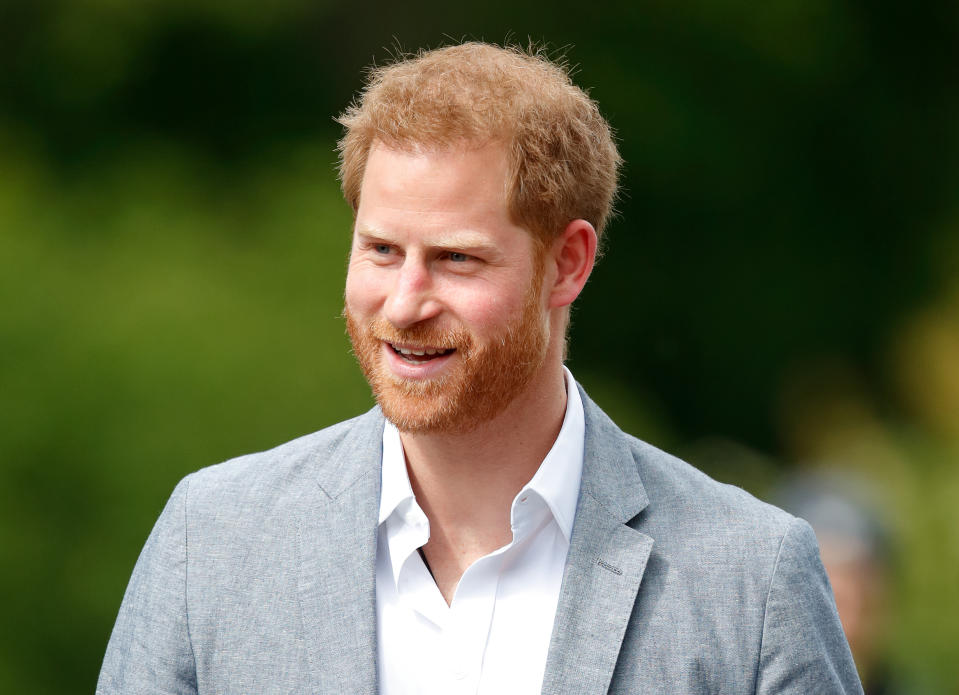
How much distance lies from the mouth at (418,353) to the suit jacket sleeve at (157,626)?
1.61ft

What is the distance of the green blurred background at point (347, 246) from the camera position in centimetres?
546

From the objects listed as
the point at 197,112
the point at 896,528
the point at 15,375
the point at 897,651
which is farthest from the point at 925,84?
the point at 15,375

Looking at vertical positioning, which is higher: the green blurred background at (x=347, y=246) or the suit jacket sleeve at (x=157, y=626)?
the green blurred background at (x=347, y=246)

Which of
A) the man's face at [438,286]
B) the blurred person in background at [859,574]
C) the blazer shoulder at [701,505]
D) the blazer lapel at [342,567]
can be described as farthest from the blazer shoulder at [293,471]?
Result: the blurred person in background at [859,574]

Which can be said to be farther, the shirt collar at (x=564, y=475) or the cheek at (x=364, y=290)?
the shirt collar at (x=564, y=475)

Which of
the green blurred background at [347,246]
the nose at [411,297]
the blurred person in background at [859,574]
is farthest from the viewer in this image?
the green blurred background at [347,246]

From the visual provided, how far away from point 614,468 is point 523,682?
42 centimetres

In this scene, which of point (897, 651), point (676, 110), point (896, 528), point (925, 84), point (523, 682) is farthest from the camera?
point (925, 84)

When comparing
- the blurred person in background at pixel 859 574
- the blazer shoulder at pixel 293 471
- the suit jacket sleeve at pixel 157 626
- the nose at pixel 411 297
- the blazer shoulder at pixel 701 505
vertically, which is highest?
the nose at pixel 411 297

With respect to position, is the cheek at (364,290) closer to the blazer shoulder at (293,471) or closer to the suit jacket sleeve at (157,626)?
the blazer shoulder at (293,471)

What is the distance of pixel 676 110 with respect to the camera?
6.48 m

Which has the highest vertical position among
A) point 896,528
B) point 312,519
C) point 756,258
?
point 756,258

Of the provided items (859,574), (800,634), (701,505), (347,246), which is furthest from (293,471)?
(347,246)

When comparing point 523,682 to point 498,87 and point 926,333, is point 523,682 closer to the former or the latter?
point 498,87
